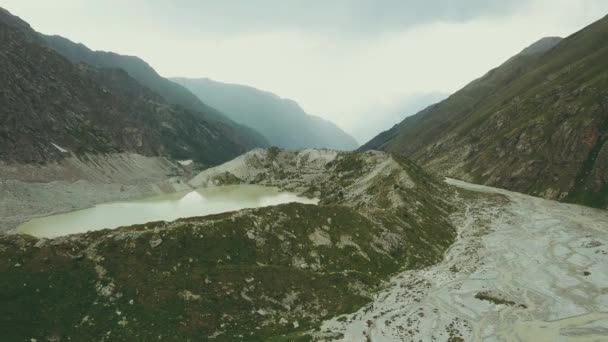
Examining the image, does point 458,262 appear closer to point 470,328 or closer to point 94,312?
point 470,328

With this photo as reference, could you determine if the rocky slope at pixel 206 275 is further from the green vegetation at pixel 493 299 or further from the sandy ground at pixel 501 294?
the green vegetation at pixel 493 299

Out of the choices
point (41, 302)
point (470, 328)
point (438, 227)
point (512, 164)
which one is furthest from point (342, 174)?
point (41, 302)

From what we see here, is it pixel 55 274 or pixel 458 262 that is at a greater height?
pixel 55 274

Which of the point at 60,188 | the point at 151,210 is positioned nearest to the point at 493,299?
the point at 151,210

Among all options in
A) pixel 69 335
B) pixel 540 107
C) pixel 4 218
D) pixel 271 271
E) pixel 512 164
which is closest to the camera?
pixel 69 335

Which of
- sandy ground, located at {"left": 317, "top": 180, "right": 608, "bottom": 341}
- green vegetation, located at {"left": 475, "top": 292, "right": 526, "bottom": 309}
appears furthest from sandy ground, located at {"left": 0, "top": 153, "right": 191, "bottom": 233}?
green vegetation, located at {"left": 475, "top": 292, "right": 526, "bottom": 309}

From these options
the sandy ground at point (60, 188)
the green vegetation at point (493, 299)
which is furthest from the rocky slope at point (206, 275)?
the sandy ground at point (60, 188)

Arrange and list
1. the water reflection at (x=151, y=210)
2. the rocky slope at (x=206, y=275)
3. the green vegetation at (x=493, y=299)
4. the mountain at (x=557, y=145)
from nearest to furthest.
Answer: the rocky slope at (x=206, y=275), the green vegetation at (x=493, y=299), the water reflection at (x=151, y=210), the mountain at (x=557, y=145)
